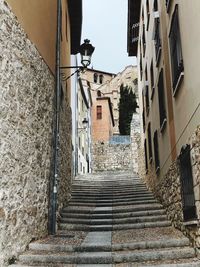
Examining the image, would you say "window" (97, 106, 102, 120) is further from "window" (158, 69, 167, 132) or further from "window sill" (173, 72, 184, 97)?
"window sill" (173, 72, 184, 97)

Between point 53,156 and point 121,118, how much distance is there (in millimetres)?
40749

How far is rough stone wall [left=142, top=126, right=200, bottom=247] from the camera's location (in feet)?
19.9

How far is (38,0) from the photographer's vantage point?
7.85 meters

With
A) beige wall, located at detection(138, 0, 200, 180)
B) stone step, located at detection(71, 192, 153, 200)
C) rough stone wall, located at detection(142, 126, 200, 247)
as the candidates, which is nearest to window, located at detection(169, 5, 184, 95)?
beige wall, located at detection(138, 0, 200, 180)

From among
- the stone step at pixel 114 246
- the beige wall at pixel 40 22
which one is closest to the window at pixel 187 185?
the stone step at pixel 114 246

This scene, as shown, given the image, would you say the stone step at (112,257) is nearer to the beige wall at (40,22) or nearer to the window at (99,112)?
the beige wall at (40,22)

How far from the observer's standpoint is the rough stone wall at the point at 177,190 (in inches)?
239

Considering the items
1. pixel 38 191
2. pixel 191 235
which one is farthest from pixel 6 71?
pixel 191 235

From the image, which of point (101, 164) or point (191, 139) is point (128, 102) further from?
point (191, 139)

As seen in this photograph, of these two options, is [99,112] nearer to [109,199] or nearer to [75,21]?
[75,21]

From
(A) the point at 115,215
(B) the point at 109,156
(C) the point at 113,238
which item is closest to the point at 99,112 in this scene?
(B) the point at 109,156

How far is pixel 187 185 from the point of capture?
23.4 feet

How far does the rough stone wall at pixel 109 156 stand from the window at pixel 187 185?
80.3 feet

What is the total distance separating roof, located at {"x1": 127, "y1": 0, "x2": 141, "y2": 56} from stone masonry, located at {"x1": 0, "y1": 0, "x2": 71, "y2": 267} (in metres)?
12.0
